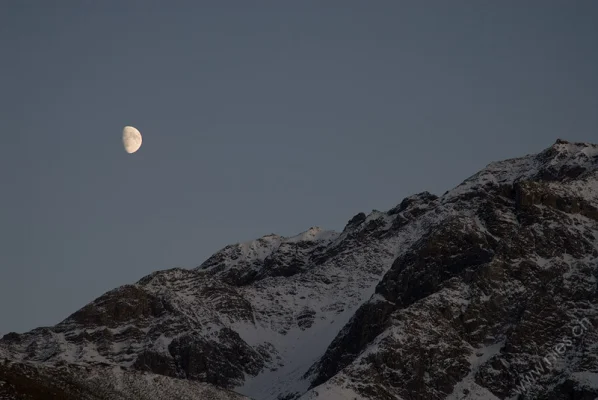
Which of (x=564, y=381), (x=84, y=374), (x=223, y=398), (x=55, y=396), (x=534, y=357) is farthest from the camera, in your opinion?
(x=534, y=357)

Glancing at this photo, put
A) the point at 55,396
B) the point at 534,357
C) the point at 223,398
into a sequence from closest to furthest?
1. the point at 55,396
2. the point at 223,398
3. the point at 534,357

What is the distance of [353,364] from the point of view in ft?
642

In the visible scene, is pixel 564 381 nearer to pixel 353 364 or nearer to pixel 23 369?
pixel 353 364

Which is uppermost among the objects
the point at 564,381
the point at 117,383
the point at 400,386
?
the point at 117,383

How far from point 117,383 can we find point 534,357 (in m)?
80.8

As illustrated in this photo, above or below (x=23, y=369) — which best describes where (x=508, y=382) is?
below

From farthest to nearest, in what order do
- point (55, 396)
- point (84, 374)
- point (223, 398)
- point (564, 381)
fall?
point (564, 381), point (223, 398), point (84, 374), point (55, 396)

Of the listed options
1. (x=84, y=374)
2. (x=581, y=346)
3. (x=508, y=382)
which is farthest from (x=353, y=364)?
(x=84, y=374)

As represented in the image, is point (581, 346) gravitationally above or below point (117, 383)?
below

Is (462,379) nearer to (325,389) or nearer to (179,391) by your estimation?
(325,389)

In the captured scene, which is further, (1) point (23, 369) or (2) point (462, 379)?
(2) point (462, 379)

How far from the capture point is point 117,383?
158 metres

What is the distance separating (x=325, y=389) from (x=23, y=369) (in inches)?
2360

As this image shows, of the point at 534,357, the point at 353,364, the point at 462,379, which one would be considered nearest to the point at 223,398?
the point at 353,364
